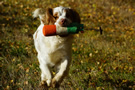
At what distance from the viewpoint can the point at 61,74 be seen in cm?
300

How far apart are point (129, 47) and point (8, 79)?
3287 millimetres

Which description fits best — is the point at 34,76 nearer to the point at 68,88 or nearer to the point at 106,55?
the point at 68,88

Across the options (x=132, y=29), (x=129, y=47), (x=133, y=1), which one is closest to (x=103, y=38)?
(x=129, y=47)

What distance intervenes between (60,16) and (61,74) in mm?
899

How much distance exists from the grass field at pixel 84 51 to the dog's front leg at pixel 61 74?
1.62 ft

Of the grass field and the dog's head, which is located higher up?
the dog's head

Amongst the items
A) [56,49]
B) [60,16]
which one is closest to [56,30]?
[60,16]

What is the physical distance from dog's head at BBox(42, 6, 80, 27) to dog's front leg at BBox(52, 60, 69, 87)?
2.16 feet

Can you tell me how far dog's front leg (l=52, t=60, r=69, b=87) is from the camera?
2963 millimetres

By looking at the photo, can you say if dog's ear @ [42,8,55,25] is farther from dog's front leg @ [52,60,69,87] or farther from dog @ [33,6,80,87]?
dog's front leg @ [52,60,69,87]

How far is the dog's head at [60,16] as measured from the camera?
113 inches

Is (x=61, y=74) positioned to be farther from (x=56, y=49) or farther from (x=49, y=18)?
(x=49, y=18)

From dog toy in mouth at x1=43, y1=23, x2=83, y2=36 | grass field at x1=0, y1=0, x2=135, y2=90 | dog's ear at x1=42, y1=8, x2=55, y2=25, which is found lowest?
grass field at x1=0, y1=0, x2=135, y2=90

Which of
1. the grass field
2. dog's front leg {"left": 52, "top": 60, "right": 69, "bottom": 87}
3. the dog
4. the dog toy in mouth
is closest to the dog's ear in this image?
the dog
